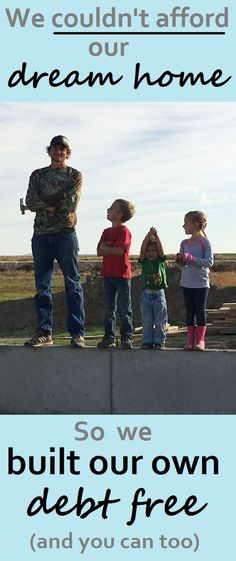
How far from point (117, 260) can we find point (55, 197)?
89cm

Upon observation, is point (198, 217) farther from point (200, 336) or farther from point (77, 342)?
point (77, 342)

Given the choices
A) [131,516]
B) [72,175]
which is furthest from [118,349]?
[131,516]

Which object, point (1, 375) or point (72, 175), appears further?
point (1, 375)

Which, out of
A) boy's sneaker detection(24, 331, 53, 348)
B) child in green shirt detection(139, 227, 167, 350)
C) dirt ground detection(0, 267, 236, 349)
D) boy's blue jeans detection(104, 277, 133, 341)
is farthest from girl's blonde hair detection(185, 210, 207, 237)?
dirt ground detection(0, 267, 236, 349)

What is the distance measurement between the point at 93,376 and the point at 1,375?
1.06 metres

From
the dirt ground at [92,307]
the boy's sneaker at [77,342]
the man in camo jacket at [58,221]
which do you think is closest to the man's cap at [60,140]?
the man in camo jacket at [58,221]

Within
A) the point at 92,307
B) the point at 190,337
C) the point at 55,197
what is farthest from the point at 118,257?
the point at 92,307

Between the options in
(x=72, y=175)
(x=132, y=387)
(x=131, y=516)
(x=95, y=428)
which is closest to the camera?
(x=131, y=516)

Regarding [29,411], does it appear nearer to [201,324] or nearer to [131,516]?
[201,324]

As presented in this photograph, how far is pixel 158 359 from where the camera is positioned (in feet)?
31.6

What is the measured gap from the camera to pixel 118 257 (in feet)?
30.0

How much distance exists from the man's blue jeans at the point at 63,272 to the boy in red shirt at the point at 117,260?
28 cm

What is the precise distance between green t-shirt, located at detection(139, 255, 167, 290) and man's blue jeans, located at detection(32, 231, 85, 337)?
67cm

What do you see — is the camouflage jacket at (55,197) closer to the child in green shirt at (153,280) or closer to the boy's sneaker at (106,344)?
the child in green shirt at (153,280)
